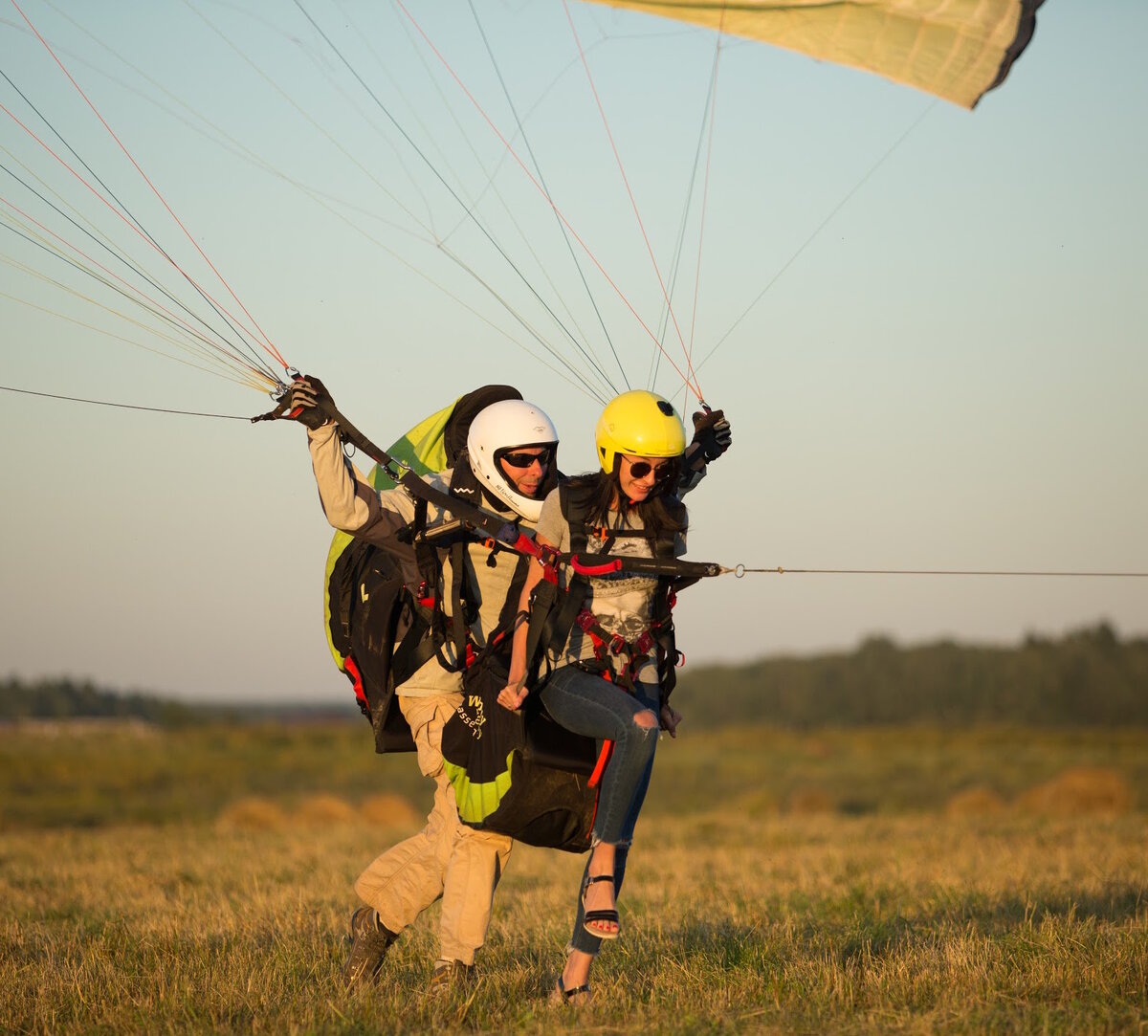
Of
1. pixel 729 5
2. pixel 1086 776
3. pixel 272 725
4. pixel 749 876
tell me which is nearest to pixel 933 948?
pixel 749 876

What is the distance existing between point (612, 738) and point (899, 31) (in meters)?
4.59

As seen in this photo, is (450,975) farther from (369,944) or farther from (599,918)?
Answer: (599,918)

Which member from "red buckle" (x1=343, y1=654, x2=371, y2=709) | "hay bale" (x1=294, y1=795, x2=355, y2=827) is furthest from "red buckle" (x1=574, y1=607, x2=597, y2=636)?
"hay bale" (x1=294, y1=795, x2=355, y2=827)

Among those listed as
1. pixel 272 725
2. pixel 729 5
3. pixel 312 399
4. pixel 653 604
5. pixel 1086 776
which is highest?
pixel 729 5

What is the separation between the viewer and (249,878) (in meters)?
10.0

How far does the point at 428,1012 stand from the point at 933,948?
2296 millimetres

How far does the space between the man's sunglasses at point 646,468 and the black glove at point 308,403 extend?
49.4 inches

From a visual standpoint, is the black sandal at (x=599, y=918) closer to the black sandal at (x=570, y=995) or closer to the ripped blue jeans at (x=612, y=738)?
the ripped blue jeans at (x=612, y=738)

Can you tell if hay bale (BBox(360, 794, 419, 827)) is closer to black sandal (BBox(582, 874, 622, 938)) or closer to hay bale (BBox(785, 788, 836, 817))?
hay bale (BBox(785, 788, 836, 817))

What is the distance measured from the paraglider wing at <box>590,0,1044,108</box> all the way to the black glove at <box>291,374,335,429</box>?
3.68m

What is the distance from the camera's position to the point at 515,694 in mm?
5410

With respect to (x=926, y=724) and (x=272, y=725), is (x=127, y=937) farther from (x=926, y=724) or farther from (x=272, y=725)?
(x=926, y=724)

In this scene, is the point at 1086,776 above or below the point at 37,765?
above

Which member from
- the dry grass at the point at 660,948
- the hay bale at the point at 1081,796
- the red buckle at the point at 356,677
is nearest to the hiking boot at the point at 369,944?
the dry grass at the point at 660,948
